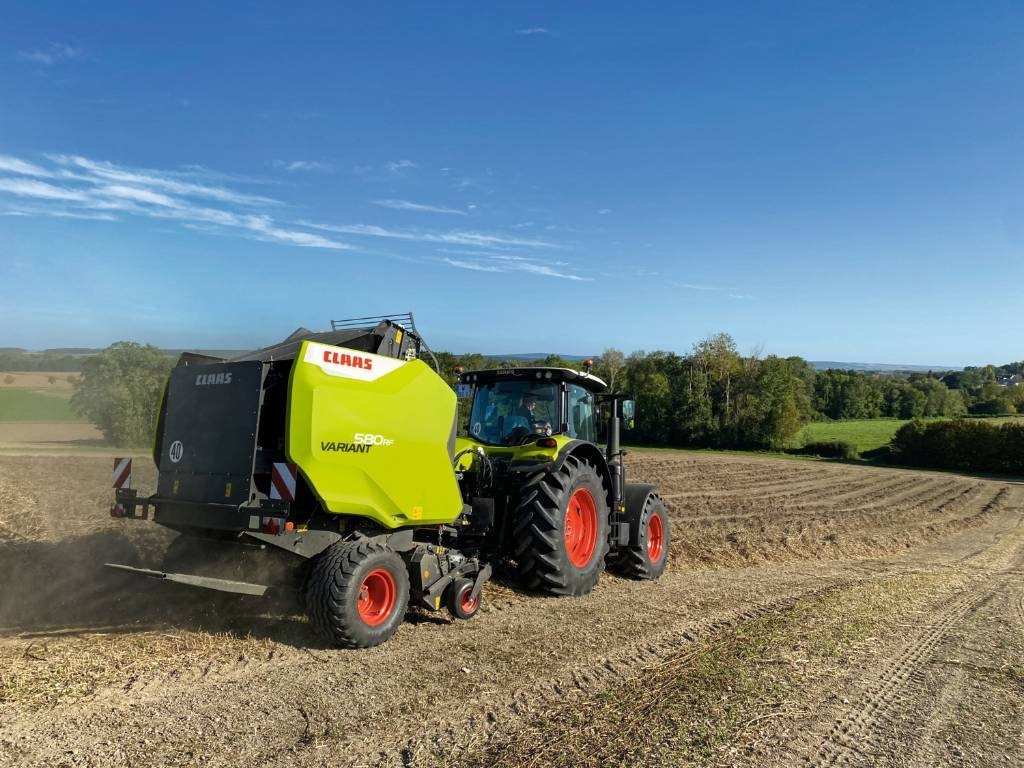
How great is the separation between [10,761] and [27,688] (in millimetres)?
868

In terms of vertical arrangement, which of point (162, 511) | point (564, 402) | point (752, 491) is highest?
point (564, 402)

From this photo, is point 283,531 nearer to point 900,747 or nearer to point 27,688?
point 27,688

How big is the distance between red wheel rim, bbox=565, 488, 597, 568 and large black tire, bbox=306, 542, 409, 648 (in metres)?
2.56

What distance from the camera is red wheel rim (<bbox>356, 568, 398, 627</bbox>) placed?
209 inches

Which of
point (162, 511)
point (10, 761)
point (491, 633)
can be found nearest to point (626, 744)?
point (491, 633)

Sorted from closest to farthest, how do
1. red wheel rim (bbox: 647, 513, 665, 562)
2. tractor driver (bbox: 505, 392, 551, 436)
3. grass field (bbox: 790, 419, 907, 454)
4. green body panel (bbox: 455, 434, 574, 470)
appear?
green body panel (bbox: 455, 434, 574, 470) < tractor driver (bbox: 505, 392, 551, 436) < red wheel rim (bbox: 647, 513, 665, 562) < grass field (bbox: 790, 419, 907, 454)

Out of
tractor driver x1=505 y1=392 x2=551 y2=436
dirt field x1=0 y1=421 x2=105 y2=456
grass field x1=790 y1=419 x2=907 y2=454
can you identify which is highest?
tractor driver x1=505 y1=392 x2=551 y2=436

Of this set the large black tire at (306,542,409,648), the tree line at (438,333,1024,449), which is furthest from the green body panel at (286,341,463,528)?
the tree line at (438,333,1024,449)

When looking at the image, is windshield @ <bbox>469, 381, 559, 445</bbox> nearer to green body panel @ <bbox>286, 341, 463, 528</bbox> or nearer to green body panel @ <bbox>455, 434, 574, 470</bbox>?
green body panel @ <bbox>455, 434, 574, 470</bbox>

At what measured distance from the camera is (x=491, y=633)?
18.9 feet

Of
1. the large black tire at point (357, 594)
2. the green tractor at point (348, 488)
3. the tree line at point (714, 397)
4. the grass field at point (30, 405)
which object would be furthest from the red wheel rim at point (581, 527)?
the tree line at point (714, 397)

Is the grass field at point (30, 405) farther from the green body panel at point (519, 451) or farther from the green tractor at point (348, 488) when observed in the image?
the green body panel at point (519, 451)

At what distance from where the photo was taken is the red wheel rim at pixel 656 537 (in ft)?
29.7

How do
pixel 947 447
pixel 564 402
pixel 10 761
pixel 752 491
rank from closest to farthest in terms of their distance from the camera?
pixel 10 761
pixel 564 402
pixel 752 491
pixel 947 447
